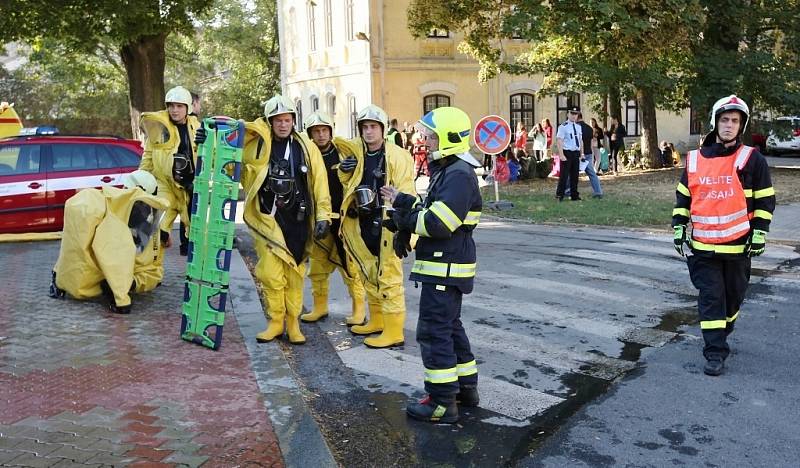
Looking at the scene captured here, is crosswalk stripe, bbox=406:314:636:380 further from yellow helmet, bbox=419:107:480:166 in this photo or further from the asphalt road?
yellow helmet, bbox=419:107:480:166

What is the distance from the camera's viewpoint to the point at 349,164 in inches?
260

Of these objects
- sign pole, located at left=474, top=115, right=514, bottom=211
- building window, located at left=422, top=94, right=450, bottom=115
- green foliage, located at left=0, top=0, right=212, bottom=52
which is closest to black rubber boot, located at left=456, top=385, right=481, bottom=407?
sign pole, located at left=474, top=115, right=514, bottom=211

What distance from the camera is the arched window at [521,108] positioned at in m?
32.6

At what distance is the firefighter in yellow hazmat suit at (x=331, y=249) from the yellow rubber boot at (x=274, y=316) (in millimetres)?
643

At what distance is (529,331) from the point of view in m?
6.93

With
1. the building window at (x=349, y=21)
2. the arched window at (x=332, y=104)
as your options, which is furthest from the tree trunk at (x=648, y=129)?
the arched window at (x=332, y=104)

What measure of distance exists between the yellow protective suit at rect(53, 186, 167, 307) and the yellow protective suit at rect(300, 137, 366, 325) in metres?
1.65

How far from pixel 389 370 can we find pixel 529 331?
1.55 metres

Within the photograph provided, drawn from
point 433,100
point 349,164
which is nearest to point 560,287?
point 349,164

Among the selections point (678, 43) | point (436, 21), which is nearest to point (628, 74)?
point (678, 43)

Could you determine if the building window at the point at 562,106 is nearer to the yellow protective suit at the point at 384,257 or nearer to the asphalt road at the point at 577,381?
the asphalt road at the point at 577,381

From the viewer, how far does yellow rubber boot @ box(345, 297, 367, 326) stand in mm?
7171

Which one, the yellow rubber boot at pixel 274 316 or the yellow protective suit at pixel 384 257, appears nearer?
the yellow protective suit at pixel 384 257

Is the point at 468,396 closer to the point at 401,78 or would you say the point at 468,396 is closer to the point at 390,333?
the point at 390,333
